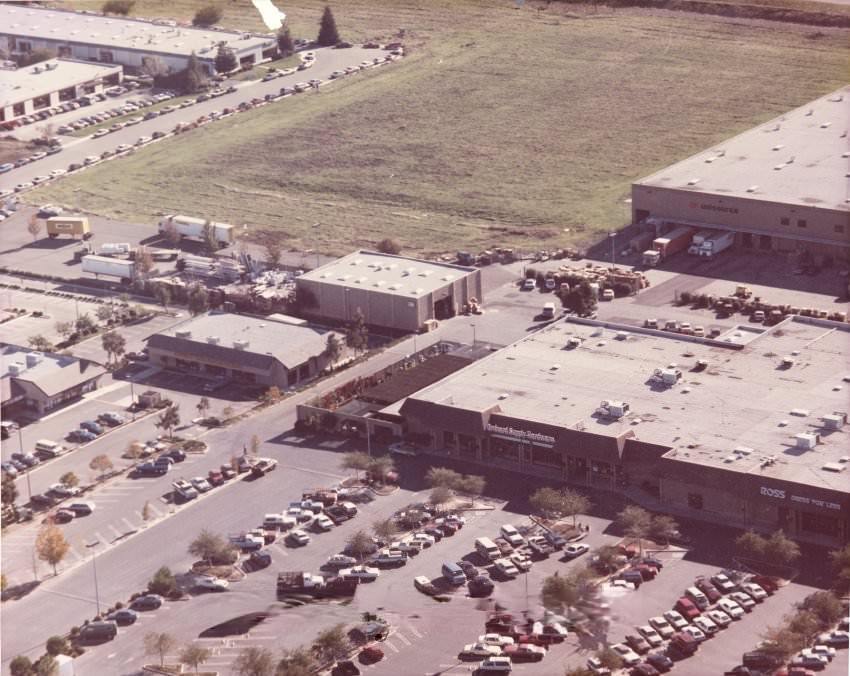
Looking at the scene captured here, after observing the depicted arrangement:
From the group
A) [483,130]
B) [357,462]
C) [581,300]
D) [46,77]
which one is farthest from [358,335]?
[46,77]

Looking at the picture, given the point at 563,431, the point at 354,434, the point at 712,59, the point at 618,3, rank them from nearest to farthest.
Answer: the point at 563,431 < the point at 354,434 < the point at 712,59 < the point at 618,3

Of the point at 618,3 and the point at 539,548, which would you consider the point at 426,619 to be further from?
the point at 618,3

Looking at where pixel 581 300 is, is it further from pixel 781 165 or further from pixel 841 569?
pixel 841 569

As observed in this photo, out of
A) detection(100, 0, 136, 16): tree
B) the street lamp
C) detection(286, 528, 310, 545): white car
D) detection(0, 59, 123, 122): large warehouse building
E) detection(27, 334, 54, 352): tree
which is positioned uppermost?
detection(100, 0, 136, 16): tree

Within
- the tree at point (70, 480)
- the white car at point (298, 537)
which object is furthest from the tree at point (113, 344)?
the white car at point (298, 537)

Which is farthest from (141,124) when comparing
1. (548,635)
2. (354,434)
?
(548,635)

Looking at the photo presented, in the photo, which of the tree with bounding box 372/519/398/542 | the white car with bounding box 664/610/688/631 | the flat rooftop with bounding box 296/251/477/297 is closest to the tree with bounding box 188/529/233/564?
the tree with bounding box 372/519/398/542

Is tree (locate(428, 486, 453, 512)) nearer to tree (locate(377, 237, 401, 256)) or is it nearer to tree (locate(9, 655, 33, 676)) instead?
tree (locate(9, 655, 33, 676))
